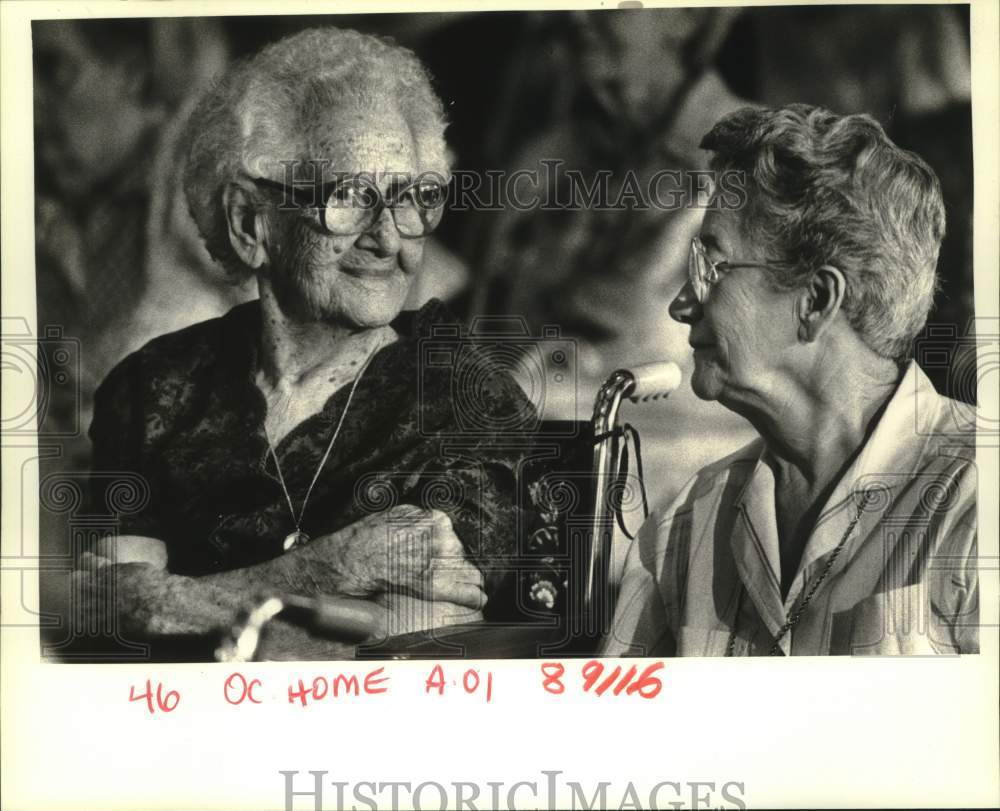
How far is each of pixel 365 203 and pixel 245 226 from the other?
15.2 inches

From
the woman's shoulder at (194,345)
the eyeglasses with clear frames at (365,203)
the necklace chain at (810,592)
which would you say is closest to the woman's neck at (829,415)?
the necklace chain at (810,592)

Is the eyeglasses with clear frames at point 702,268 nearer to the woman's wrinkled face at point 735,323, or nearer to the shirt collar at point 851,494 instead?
the woman's wrinkled face at point 735,323

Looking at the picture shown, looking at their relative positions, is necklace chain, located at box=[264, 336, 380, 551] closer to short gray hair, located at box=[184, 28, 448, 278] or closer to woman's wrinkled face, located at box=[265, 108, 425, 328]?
woman's wrinkled face, located at box=[265, 108, 425, 328]

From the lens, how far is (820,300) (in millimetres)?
3643

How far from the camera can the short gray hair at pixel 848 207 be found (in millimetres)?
3631

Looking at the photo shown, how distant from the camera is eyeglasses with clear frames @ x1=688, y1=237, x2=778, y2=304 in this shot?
3668mm

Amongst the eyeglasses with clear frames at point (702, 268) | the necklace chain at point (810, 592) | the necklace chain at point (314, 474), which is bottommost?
the necklace chain at point (810, 592)

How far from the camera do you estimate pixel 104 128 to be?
3.74m

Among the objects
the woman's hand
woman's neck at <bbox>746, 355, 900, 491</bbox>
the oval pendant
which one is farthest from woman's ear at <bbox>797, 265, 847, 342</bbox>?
the oval pendant

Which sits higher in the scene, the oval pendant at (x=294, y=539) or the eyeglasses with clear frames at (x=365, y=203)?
the eyeglasses with clear frames at (x=365, y=203)

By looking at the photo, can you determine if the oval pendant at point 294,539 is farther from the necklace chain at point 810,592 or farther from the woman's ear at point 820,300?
the woman's ear at point 820,300

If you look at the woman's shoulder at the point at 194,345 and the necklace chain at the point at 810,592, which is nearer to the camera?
the necklace chain at the point at 810,592

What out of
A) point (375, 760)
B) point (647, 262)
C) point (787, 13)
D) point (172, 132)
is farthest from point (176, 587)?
point (787, 13)

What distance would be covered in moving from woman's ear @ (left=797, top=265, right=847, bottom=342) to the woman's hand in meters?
1.24
